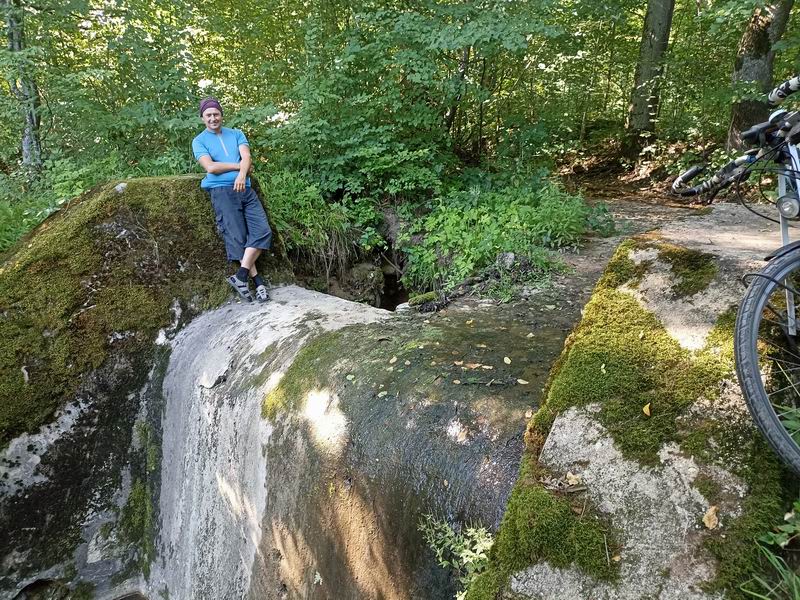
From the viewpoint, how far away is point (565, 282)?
4.37 m

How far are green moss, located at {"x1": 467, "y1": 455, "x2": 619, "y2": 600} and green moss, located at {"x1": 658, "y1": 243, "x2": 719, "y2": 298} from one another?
1.25 meters

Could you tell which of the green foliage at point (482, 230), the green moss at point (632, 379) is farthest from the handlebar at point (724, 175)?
the green foliage at point (482, 230)

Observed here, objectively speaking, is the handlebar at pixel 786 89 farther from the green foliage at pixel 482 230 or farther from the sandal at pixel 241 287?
the sandal at pixel 241 287

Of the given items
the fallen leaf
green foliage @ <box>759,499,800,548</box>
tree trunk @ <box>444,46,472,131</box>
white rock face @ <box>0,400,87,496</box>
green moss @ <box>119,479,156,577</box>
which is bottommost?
green moss @ <box>119,479,156,577</box>

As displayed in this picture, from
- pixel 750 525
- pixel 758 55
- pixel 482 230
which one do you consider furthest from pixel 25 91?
pixel 758 55

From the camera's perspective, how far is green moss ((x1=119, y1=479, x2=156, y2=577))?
4223mm

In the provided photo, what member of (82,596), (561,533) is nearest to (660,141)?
Answer: (561,533)

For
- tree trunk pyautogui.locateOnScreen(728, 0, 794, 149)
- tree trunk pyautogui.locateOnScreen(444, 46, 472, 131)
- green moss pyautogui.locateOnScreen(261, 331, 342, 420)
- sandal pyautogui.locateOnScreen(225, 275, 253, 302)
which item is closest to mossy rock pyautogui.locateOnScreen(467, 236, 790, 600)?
green moss pyautogui.locateOnScreen(261, 331, 342, 420)

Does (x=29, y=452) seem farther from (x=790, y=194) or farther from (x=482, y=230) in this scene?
(x=790, y=194)

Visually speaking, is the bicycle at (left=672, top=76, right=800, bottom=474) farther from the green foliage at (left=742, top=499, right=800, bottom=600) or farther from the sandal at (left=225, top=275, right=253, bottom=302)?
the sandal at (left=225, top=275, right=253, bottom=302)

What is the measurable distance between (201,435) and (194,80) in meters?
5.50

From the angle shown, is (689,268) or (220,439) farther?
(220,439)

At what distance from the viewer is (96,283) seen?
4.11 meters

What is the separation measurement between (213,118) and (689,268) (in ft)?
12.6
